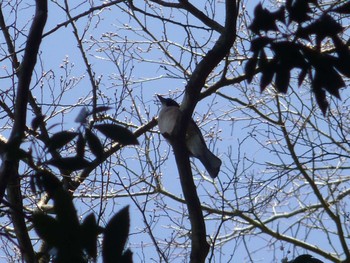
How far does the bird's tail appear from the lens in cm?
565

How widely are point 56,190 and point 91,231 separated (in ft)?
0.38

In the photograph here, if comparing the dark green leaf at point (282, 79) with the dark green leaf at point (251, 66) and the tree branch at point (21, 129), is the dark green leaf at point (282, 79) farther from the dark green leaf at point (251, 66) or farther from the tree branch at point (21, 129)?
the tree branch at point (21, 129)

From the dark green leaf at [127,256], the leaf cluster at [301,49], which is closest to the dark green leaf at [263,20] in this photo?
the leaf cluster at [301,49]

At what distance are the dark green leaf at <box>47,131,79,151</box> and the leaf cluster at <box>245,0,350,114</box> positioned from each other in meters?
0.45

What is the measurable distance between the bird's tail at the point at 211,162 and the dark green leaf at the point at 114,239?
4310 millimetres

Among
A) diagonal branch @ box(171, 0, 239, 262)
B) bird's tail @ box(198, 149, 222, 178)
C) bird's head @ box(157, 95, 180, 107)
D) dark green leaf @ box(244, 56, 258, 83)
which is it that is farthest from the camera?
bird's head @ box(157, 95, 180, 107)

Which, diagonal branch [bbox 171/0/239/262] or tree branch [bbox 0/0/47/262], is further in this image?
diagonal branch [bbox 171/0/239/262]

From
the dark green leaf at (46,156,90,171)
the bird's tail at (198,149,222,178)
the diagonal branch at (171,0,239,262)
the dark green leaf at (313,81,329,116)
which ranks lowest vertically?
the dark green leaf at (46,156,90,171)

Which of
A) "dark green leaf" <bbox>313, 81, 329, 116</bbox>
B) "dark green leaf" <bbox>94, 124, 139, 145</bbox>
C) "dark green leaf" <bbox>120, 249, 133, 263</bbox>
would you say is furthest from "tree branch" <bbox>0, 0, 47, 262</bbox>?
"dark green leaf" <bbox>313, 81, 329, 116</bbox>

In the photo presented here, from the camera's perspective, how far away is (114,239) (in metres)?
1.25

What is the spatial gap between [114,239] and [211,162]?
457 cm

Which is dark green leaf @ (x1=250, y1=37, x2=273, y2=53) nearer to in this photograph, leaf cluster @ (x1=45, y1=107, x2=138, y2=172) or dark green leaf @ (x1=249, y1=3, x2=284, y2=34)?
dark green leaf @ (x1=249, y1=3, x2=284, y2=34)

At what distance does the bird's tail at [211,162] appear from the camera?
18.5 feet

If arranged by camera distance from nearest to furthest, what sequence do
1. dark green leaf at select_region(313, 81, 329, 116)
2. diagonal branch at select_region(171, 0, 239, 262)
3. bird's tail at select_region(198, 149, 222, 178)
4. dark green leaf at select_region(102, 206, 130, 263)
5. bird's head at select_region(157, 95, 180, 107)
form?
dark green leaf at select_region(102, 206, 130, 263) → dark green leaf at select_region(313, 81, 329, 116) → diagonal branch at select_region(171, 0, 239, 262) → bird's tail at select_region(198, 149, 222, 178) → bird's head at select_region(157, 95, 180, 107)
